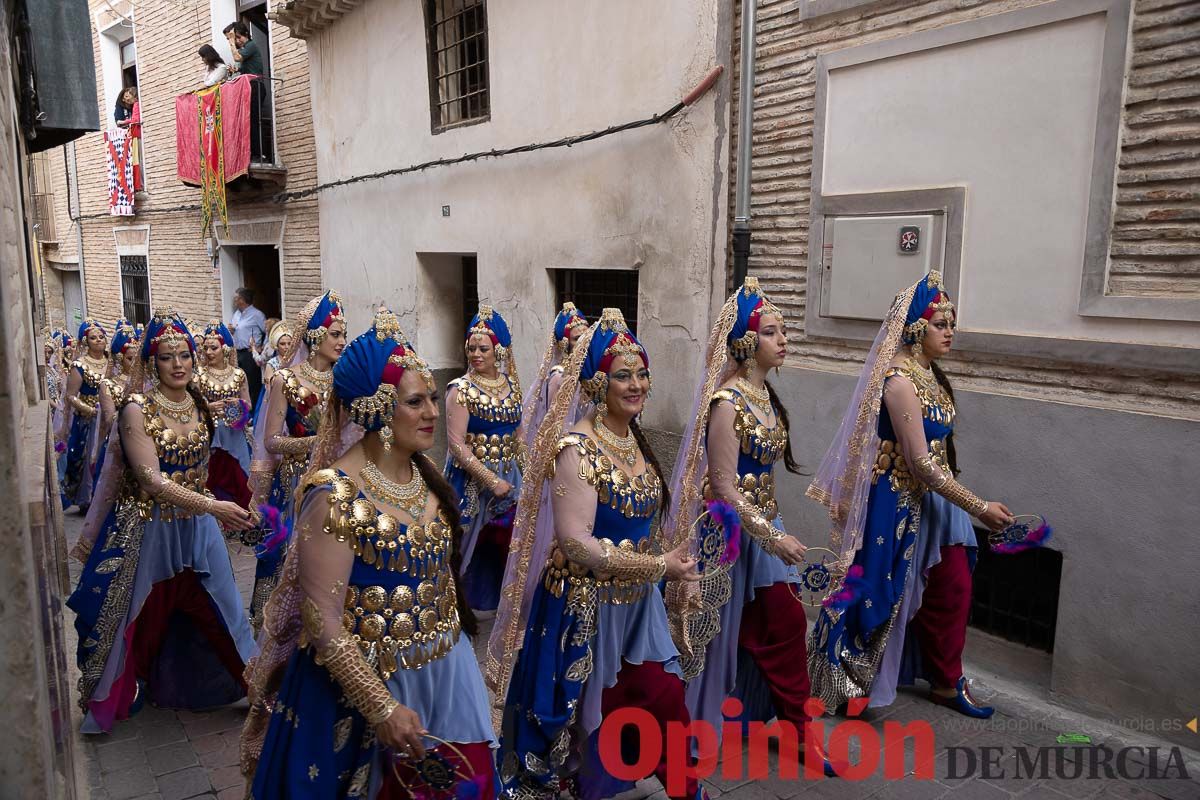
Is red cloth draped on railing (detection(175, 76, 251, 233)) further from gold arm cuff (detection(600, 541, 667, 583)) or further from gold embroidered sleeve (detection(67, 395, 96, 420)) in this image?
gold arm cuff (detection(600, 541, 667, 583))

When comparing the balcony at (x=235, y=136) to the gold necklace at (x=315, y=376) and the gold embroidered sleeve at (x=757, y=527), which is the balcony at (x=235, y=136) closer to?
the gold necklace at (x=315, y=376)

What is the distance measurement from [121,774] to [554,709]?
250 cm

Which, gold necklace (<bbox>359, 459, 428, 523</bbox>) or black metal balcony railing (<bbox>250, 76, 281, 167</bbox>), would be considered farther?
black metal balcony railing (<bbox>250, 76, 281, 167</bbox>)

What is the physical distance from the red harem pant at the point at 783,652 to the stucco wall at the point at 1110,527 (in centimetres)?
187

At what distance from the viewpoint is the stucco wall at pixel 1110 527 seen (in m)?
4.58

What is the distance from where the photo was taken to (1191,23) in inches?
175

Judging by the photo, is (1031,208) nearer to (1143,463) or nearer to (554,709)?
(1143,463)

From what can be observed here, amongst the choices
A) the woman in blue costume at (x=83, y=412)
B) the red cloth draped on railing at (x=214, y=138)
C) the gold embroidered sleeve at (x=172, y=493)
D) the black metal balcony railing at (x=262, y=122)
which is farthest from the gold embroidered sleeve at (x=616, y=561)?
the black metal balcony railing at (x=262, y=122)

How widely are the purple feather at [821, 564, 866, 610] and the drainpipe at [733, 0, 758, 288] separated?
2943mm

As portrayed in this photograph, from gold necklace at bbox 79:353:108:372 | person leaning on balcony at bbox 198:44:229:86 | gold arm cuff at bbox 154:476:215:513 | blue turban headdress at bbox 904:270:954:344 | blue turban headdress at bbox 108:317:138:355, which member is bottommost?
gold arm cuff at bbox 154:476:215:513

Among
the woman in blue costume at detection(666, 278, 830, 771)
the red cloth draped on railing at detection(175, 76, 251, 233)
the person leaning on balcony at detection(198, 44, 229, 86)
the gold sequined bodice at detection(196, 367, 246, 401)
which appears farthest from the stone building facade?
the person leaning on balcony at detection(198, 44, 229, 86)

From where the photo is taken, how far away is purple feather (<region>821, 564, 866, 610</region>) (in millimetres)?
4551

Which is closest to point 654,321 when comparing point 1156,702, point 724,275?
point 724,275

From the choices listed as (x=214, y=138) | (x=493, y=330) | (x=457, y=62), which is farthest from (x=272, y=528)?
(x=214, y=138)
